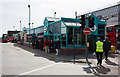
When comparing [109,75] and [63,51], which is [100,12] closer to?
[63,51]

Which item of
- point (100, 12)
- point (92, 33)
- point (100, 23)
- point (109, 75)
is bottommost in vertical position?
point (109, 75)

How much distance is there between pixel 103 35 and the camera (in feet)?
52.0

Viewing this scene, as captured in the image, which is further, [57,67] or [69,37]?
[69,37]

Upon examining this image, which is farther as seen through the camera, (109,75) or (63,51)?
(63,51)

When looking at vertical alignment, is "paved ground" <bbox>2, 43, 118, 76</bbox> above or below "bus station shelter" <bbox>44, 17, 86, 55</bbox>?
below

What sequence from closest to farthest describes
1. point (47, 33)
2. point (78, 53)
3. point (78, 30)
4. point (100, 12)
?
point (78, 53) → point (78, 30) → point (47, 33) → point (100, 12)

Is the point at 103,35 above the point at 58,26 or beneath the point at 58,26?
beneath

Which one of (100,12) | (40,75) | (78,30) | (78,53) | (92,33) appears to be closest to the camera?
(40,75)

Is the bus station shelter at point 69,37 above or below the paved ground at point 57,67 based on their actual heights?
above

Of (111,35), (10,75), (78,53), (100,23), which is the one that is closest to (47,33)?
(78,53)

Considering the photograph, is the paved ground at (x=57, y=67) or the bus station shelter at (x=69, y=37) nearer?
the paved ground at (x=57, y=67)

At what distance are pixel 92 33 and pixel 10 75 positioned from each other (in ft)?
38.3

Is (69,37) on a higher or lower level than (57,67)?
higher

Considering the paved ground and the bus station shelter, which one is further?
the bus station shelter
